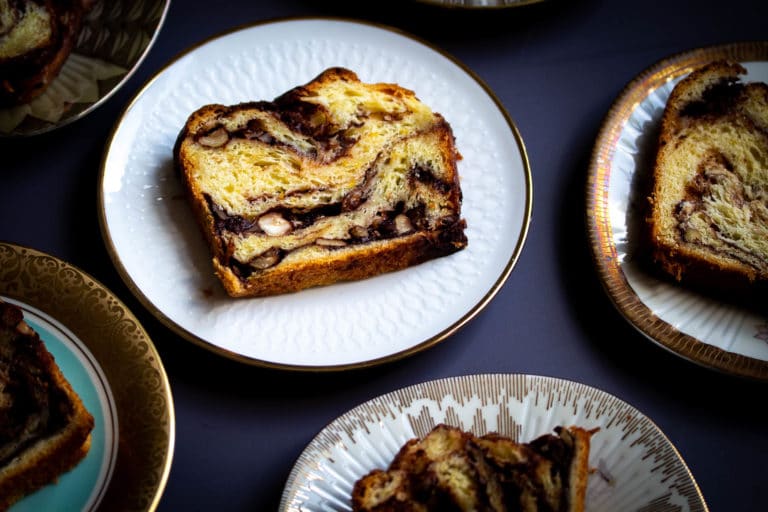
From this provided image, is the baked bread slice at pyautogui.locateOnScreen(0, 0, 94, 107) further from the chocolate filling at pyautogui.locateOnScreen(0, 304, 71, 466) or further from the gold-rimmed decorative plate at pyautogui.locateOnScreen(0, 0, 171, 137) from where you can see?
the chocolate filling at pyautogui.locateOnScreen(0, 304, 71, 466)

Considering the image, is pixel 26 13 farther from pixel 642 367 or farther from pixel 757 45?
pixel 757 45

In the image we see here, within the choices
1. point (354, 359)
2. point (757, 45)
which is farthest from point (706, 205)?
point (354, 359)

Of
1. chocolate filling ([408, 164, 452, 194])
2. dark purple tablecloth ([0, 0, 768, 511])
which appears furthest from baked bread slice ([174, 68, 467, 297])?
dark purple tablecloth ([0, 0, 768, 511])

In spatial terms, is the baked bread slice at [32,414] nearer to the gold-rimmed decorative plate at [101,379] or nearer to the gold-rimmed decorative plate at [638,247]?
the gold-rimmed decorative plate at [101,379]

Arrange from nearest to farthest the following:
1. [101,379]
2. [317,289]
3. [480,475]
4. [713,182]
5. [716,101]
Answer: [480,475]
[101,379]
[317,289]
[713,182]
[716,101]

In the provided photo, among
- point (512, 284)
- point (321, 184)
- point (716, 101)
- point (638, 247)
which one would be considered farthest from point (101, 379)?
point (716, 101)

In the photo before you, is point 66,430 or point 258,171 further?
point 258,171

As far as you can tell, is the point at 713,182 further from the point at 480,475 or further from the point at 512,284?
the point at 480,475
